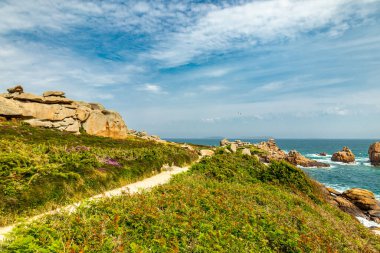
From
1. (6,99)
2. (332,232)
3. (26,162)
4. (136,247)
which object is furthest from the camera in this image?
(6,99)

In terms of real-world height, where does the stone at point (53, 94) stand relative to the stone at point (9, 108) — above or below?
above

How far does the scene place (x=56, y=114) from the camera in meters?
45.5

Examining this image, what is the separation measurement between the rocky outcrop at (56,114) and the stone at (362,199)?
4323 centimetres

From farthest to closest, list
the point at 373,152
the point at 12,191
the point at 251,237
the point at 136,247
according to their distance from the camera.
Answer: the point at 373,152 → the point at 12,191 → the point at 251,237 → the point at 136,247

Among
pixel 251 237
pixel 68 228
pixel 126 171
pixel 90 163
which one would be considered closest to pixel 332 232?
pixel 251 237

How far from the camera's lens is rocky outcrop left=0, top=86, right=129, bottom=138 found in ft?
135

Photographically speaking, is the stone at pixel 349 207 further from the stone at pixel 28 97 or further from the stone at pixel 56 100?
the stone at pixel 28 97

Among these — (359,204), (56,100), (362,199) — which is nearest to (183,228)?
(359,204)

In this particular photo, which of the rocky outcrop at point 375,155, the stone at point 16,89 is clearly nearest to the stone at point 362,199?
the stone at point 16,89

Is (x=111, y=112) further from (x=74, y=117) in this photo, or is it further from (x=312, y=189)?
(x=312, y=189)

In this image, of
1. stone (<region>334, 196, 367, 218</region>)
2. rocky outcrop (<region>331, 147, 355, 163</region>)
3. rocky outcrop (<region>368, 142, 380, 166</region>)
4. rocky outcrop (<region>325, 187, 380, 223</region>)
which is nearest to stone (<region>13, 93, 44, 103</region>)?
rocky outcrop (<region>325, 187, 380, 223</region>)

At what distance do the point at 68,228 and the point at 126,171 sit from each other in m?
12.0

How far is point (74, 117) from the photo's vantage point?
47.6 meters

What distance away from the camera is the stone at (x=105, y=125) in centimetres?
4903
